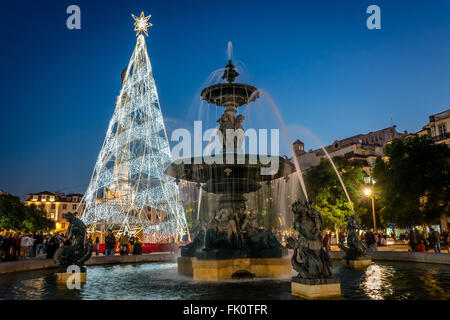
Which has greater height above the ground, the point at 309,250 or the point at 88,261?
the point at 309,250

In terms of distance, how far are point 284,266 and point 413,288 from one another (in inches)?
151

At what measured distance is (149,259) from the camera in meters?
17.6

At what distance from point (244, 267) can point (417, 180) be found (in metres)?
21.4

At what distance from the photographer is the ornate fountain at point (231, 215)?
36.0 ft

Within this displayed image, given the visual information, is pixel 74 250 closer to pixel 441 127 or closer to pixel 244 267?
pixel 244 267

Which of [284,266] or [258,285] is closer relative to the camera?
[258,285]

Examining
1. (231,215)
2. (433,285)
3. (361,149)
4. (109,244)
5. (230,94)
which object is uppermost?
(361,149)

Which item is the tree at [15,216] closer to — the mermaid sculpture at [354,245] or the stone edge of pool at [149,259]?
the stone edge of pool at [149,259]

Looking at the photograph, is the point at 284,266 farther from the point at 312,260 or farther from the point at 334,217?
the point at 334,217

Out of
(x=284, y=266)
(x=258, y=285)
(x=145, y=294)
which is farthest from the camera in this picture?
(x=284, y=266)

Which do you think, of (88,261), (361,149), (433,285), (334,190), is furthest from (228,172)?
(361,149)

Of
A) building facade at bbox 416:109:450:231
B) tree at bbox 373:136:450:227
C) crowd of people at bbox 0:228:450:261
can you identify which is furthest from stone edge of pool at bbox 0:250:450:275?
building facade at bbox 416:109:450:231
